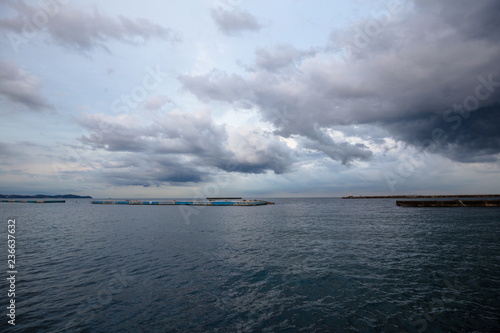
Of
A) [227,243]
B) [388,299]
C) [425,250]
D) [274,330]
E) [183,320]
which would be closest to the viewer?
[274,330]

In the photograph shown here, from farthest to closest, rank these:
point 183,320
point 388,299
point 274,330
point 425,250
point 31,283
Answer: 1. point 425,250
2. point 31,283
3. point 388,299
4. point 183,320
5. point 274,330

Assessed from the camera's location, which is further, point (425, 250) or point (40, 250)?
point (40, 250)

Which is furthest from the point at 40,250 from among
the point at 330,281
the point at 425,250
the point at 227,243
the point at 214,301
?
the point at 425,250

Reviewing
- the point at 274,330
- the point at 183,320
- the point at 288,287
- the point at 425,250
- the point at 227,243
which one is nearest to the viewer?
the point at 274,330

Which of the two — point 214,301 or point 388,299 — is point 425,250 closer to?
point 388,299

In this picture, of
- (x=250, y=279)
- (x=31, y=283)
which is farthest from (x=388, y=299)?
(x=31, y=283)

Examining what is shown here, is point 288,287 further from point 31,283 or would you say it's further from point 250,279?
point 31,283

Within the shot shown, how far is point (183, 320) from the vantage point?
13.5m

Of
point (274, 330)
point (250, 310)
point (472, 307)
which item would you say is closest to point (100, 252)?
point (250, 310)

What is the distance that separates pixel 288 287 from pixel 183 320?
8.44 metres

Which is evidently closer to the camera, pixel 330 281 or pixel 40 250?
pixel 330 281

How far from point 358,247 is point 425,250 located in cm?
795

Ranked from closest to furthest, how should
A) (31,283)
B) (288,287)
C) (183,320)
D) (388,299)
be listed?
(183,320) → (388,299) → (288,287) → (31,283)

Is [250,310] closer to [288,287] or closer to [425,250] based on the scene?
[288,287]
